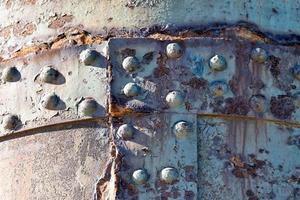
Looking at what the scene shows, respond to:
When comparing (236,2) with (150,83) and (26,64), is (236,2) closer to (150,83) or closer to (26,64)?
(150,83)

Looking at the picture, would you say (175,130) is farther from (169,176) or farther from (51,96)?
(51,96)

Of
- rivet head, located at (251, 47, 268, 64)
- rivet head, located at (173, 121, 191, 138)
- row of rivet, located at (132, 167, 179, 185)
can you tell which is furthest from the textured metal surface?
row of rivet, located at (132, 167, 179, 185)

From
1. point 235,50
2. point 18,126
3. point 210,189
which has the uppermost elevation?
point 235,50

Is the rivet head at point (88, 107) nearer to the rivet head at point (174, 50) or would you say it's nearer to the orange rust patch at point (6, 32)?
the rivet head at point (174, 50)

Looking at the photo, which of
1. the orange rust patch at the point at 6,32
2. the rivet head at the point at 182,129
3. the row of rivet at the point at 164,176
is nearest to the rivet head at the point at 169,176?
the row of rivet at the point at 164,176

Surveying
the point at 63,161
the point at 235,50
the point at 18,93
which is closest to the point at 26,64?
the point at 18,93

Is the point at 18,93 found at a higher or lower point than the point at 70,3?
lower

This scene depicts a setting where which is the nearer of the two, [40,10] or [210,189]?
[210,189]
